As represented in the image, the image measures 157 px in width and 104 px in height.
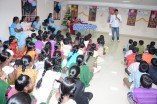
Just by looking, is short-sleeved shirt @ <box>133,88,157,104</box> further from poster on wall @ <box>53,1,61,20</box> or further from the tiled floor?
poster on wall @ <box>53,1,61,20</box>

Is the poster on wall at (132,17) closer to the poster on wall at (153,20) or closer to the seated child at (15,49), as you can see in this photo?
the poster on wall at (153,20)

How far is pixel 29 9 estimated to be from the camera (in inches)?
247

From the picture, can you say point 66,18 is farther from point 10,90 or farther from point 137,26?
point 10,90

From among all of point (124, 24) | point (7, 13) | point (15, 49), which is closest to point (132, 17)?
point (124, 24)

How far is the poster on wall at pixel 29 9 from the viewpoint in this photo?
19.6 feet

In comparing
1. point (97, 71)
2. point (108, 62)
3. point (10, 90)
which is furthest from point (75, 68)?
point (108, 62)

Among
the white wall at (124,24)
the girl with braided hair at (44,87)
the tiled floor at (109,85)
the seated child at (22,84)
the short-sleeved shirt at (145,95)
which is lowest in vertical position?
the tiled floor at (109,85)

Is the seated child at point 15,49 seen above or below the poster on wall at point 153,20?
below

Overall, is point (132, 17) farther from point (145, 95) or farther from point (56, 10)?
point (145, 95)

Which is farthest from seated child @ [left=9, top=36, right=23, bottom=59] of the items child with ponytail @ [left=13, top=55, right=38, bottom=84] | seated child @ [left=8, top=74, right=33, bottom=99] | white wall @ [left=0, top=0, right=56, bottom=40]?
seated child @ [left=8, top=74, right=33, bottom=99]

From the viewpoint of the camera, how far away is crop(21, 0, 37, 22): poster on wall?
5.99 meters

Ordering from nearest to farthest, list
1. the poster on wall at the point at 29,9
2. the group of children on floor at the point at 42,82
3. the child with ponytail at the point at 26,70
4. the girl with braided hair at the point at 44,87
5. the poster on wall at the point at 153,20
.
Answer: the group of children on floor at the point at 42,82
the girl with braided hair at the point at 44,87
the child with ponytail at the point at 26,70
the poster on wall at the point at 29,9
the poster on wall at the point at 153,20

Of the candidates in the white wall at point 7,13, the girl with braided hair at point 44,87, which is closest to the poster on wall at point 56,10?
the white wall at point 7,13

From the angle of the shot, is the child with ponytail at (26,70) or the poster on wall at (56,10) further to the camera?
the poster on wall at (56,10)
